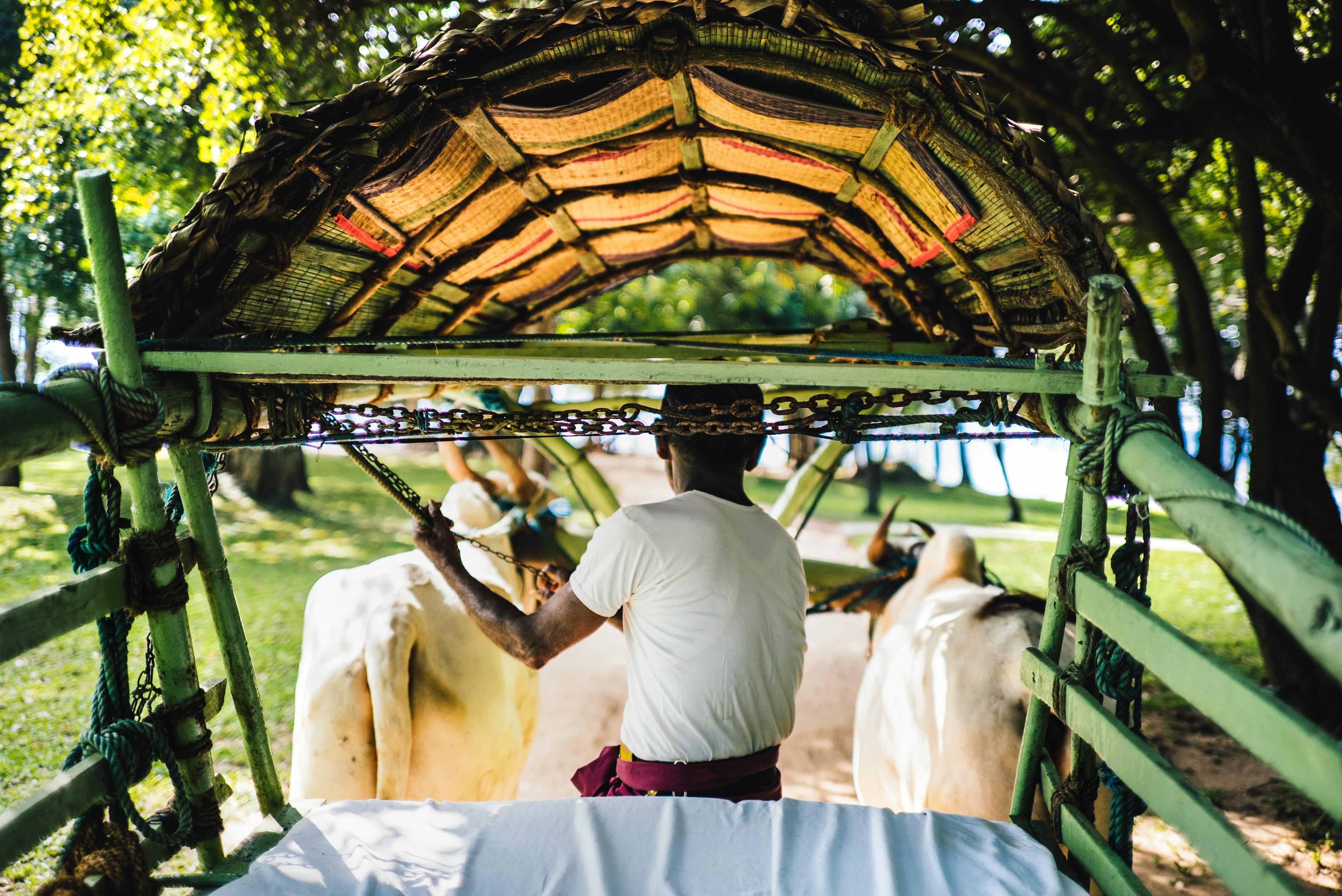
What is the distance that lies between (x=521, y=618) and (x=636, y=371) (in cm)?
80

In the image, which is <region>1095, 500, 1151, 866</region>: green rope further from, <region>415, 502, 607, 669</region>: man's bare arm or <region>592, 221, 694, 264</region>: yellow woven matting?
<region>592, 221, 694, 264</region>: yellow woven matting

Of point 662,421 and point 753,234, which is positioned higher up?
point 753,234

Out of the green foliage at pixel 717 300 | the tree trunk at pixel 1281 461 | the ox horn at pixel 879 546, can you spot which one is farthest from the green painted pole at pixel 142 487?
the green foliage at pixel 717 300

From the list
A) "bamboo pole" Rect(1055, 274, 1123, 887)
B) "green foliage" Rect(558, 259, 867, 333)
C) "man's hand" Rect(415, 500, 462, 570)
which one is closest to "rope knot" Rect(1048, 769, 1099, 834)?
"bamboo pole" Rect(1055, 274, 1123, 887)

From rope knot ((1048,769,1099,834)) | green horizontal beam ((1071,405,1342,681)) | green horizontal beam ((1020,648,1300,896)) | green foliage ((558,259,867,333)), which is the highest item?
green foliage ((558,259,867,333))

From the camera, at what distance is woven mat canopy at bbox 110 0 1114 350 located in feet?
5.50

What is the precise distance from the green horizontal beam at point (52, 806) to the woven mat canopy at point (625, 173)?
926 mm

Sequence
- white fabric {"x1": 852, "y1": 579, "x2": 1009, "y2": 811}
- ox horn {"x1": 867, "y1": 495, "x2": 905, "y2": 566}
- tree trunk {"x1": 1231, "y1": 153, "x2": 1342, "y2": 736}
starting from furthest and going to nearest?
tree trunk {"x1": 1231, "y1": 153, "x2": 1342, "y2": 736} < ox horn {"x1": 867, "y1": 495, "x2": 905, "y2": 566} < white fabric {"x1": 852, "y1": 579, "x2": 1009, "y2": 811}

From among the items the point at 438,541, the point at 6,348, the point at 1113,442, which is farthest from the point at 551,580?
the point at 6,348

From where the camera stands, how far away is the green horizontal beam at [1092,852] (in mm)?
1489

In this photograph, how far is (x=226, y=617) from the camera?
79.0 inches

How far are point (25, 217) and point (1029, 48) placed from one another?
8870 millimetres

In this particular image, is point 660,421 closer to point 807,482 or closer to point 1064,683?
point 1064,683

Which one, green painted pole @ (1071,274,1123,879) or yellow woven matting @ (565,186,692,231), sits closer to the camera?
green painted pole @ (1071,274,1123,879)
